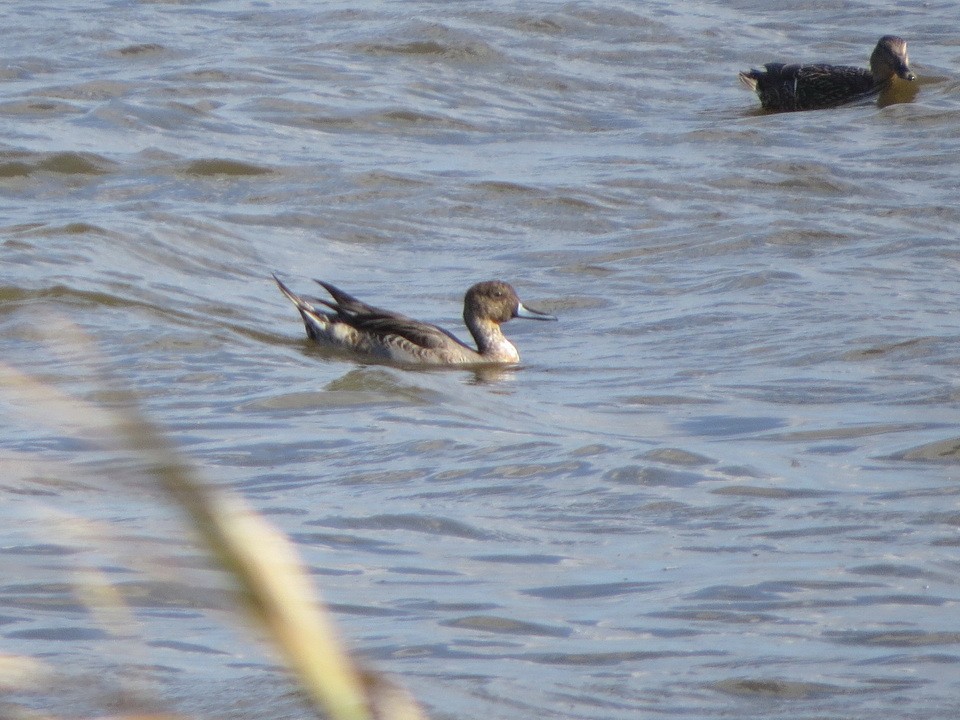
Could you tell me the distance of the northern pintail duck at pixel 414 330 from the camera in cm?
896

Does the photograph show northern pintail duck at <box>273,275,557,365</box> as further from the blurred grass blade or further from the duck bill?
the blurred grass blade

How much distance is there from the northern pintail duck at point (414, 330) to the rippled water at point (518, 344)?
0.66ft

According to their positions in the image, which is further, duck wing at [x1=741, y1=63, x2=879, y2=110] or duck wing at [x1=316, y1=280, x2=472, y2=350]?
duck wing at [x1=741, y1=63, x2=879, y2=110]

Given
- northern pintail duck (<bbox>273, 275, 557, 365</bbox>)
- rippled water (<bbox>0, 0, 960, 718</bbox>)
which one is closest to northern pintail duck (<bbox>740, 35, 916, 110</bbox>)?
rippled water (<bbox>0, 0, 960, 718</bbox>)

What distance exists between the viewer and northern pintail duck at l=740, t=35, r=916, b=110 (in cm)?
1511

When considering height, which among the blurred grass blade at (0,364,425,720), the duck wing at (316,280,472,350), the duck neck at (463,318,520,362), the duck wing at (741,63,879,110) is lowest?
the duck neck at (463,318,520,362)

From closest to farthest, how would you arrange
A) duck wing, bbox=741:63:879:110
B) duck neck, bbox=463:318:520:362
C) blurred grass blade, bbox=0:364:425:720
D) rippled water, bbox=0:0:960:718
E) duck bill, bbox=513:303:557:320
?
1. blurred grass blade, bbox=0:364:425:720
2. rippled water, bbox=0:0:960:718
3. duck neck, bbox=463:318:520:362
4. duck bill, bbox=513:303:557:320
5. duck wing, bbox=741:63:879:110

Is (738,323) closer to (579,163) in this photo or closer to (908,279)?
(908,279)

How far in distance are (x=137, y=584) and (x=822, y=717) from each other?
1.84m

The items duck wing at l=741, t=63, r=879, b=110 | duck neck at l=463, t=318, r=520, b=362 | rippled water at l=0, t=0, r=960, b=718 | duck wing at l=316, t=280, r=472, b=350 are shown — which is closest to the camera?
rippled water at l=0, t=0, r=960, b=718

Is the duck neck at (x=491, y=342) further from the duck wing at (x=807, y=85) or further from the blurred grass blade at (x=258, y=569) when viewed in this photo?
the blurred grass blade at (x=258, y=569)

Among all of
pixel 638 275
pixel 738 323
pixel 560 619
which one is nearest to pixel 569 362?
pixel 738 323

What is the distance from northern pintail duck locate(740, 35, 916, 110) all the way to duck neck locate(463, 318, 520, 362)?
6.76 meters

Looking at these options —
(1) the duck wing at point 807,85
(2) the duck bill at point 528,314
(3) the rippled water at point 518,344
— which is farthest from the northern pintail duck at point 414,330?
(1) the duck wing at point 807,85
